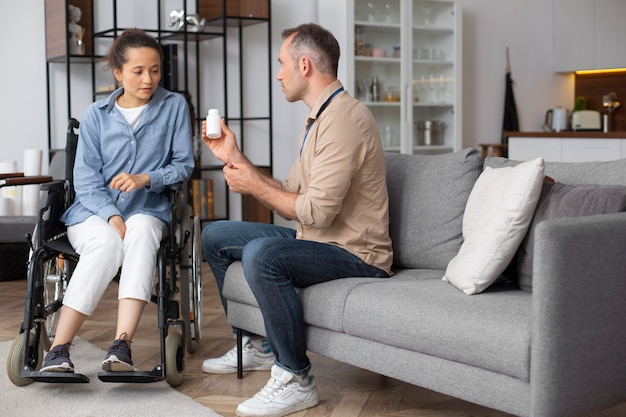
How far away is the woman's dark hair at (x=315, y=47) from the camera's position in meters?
2.87

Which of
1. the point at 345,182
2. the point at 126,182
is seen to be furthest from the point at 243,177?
the point at 126,182

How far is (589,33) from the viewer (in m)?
7.96

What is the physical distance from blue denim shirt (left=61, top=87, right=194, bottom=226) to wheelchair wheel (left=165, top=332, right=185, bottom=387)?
1.48ft

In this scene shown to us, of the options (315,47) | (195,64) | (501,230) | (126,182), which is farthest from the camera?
(195,64)

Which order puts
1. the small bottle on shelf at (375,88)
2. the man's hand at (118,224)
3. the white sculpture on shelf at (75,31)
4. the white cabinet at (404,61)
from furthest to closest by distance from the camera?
the small bottle on shelf at (375,88), the white cabinet at (404,61), the white sculpture on shelf at (75,31), the man's hand at (118,224)

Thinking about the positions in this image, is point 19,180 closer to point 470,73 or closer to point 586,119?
point 470,73

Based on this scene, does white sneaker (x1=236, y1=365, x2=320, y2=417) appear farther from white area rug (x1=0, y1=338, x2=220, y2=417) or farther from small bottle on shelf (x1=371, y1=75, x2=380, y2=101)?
small bottle on shelf (x1=371, y1=75, x2=380, y2=101)

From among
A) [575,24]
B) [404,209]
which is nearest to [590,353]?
[404,209]

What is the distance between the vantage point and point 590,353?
204 centimetres

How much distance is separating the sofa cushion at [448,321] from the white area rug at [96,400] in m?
0.58

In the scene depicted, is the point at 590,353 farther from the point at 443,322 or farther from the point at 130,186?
the point at 130,186

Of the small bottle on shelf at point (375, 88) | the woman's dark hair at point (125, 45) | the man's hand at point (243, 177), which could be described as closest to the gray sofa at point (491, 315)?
the man's hand at point (243, 177)

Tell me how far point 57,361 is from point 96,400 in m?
0.18

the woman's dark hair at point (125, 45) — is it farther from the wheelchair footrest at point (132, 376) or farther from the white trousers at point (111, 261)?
the wheelchair footrest at point (132, 376)
